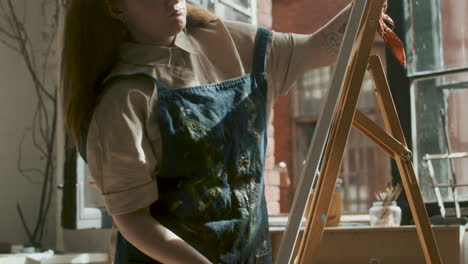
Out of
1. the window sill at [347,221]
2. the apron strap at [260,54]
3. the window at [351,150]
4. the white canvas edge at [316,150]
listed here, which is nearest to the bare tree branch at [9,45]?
the window sill at [347,221]

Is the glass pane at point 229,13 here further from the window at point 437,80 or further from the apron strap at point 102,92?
the apron strap at point 102,92

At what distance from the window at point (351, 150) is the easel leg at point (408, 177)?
5.81 metres

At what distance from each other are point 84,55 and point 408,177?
664mm


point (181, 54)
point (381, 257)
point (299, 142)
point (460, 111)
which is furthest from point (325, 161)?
point (299, 142)

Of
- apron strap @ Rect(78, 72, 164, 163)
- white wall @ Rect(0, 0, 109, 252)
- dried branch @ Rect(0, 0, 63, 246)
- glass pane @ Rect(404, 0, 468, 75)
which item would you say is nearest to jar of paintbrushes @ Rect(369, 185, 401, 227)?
glass pane @ Rect(404, 0, 468, 75)

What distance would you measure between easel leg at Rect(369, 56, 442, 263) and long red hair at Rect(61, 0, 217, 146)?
519mm

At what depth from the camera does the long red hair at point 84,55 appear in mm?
1253

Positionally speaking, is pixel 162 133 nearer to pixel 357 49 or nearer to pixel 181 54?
pixel 181 54

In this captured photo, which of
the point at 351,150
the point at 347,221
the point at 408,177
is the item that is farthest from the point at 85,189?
the point at 351,150

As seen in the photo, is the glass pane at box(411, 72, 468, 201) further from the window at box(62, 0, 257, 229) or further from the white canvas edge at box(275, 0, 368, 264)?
the white canvas edge at box(275, 0, 368, 264)

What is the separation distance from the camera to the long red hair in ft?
4.11

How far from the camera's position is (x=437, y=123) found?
8.70 feet

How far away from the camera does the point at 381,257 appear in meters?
2.11

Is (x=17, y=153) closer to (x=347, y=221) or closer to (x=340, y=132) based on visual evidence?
(x=347, y=221)
